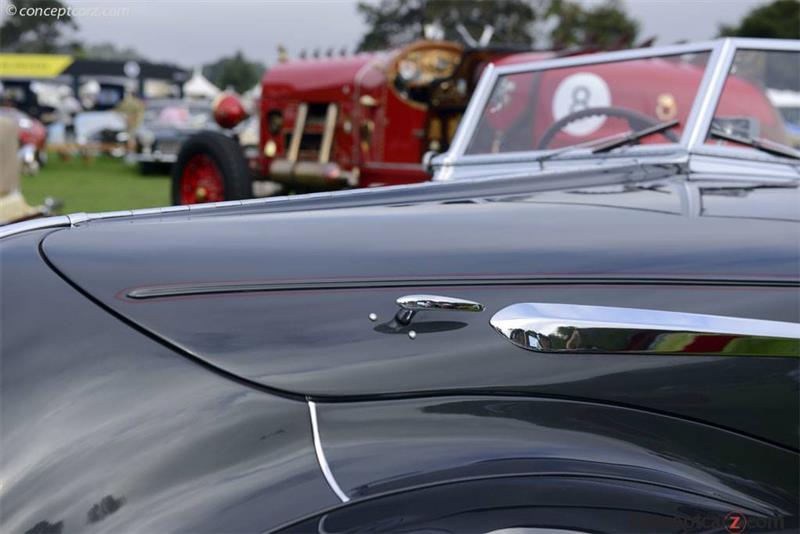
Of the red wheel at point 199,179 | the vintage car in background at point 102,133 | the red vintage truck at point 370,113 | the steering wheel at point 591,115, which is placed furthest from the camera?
the vintage car in background at point 102,133

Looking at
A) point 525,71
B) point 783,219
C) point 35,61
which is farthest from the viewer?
point 35,61

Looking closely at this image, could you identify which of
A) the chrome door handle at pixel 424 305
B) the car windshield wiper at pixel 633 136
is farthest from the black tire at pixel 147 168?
the chrome door handle at pixel 424 305

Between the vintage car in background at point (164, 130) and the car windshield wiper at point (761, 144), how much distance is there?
42.8ft

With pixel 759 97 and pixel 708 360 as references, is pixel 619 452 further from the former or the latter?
pixel 759 97

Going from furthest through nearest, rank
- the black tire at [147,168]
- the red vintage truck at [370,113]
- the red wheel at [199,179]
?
the black tire at [147,168]
the red vintage truck at [370,113]
the red wheel at [199,179]

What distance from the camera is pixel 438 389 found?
1.20 metres

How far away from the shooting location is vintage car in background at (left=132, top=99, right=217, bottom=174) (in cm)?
1544

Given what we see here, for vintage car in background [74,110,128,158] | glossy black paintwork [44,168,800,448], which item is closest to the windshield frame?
glossy black paintwork [44,168,800,448]

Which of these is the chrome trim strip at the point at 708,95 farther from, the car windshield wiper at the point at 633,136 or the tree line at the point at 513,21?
the tree line at the point at 513,21

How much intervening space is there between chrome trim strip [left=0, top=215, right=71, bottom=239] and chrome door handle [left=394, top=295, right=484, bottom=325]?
23.8 inches

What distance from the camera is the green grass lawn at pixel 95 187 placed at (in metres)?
10.4

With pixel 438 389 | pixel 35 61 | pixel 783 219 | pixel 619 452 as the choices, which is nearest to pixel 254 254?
pixel 438 389

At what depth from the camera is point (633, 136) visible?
2.28 m

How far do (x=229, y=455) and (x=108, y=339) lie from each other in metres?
0.24
